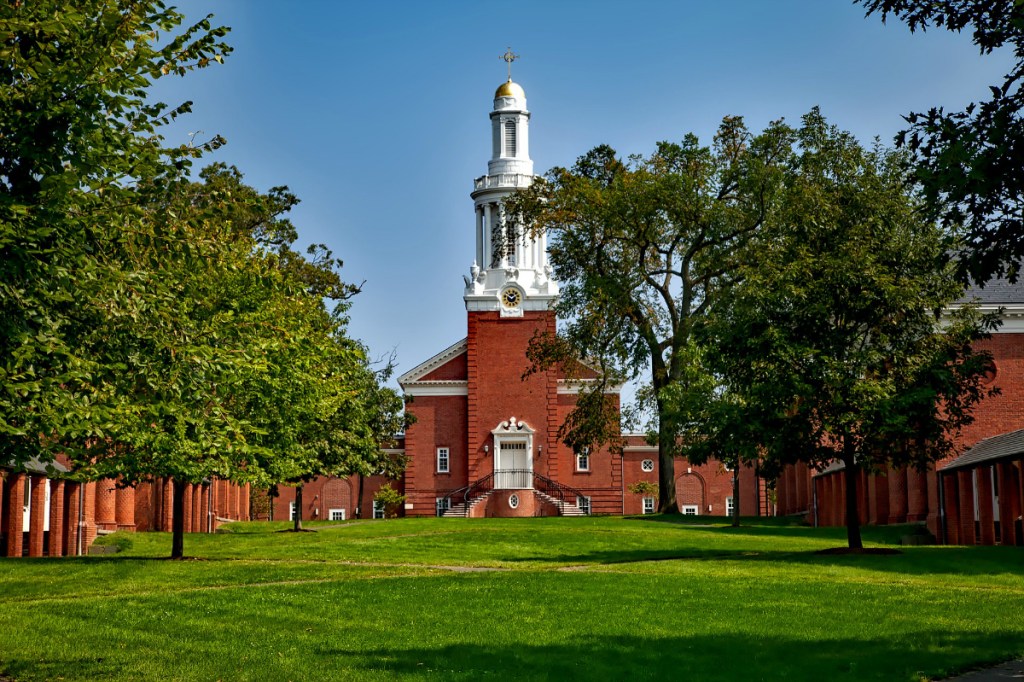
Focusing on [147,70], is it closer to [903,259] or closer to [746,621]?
[746,621]

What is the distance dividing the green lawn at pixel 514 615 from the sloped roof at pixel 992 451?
418 cm

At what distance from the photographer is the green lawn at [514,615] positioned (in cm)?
1451

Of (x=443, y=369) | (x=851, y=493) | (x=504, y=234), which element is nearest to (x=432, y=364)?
(x=443, y=369)

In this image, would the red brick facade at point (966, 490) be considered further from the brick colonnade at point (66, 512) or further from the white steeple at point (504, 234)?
the brick colonnade at point (66, 512)

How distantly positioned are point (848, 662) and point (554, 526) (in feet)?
100

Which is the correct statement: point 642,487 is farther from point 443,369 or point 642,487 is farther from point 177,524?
point 177,524

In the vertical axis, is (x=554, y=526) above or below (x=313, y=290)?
below

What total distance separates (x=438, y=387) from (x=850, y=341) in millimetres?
45221

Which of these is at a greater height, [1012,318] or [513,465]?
[1012,318]

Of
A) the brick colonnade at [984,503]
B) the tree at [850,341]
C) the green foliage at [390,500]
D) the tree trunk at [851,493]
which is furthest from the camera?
the green foliage at [390,500]

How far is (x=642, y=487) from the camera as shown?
90812 millimetres

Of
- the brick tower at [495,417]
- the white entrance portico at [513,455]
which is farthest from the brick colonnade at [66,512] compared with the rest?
the white entrance portico at [513,455]

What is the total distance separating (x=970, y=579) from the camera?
24.9 m

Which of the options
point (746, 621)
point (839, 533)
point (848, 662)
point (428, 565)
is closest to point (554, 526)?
point (839, 533)
